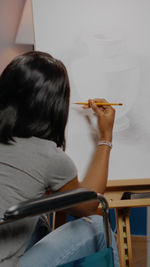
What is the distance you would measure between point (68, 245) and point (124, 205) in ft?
1.16

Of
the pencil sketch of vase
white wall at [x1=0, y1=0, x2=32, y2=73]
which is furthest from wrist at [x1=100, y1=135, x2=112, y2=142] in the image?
white wall at [x1=0, y1=0, x2=32, y2=73]

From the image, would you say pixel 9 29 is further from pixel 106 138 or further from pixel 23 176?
pixel 23 176

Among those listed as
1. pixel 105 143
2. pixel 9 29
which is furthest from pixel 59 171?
pixel 9 29

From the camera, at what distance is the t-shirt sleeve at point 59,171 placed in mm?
886

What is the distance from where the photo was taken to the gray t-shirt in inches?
33.1

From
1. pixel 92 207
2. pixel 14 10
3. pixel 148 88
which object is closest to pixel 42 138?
pixel 92 207

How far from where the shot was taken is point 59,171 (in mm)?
898

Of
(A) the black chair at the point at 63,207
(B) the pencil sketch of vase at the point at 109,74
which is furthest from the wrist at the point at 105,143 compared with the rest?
(A) the black chair at the point at 63,207

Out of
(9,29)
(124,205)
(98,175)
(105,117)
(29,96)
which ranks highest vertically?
(9,29)

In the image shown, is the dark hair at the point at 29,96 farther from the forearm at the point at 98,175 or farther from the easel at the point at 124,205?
the easel at the point at 124,205

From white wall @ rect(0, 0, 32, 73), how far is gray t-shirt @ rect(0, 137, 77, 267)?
192 cm

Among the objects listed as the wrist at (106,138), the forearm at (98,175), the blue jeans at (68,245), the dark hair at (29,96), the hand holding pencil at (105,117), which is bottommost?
the blue jeans at (68,245)

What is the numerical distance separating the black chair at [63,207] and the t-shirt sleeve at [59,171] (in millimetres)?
151

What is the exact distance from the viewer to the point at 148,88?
4.51 feet
